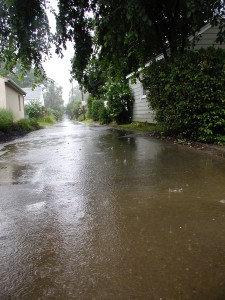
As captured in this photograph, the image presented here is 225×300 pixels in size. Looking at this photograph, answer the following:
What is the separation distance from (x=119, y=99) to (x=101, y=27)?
10447 millimetres

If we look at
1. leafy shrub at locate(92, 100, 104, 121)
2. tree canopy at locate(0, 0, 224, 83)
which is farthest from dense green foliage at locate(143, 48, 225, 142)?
leafy shrub at locate(92, 100, 104, 121)

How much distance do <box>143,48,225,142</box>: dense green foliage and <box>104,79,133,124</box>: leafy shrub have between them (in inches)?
429

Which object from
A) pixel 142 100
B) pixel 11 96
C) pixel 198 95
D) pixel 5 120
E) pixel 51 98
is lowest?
pixel 5 120

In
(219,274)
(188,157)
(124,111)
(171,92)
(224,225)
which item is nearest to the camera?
(219,274)

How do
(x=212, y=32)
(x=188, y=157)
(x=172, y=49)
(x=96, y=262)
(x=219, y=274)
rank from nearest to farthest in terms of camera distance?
(x=219, y=274), (x=96, y=262), (x=188, y=157), (x=172, y=49), (x=212, y=32)

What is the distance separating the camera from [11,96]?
73.5 feet

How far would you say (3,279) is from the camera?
80.4 inches

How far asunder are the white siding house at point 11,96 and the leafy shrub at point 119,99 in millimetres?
7358

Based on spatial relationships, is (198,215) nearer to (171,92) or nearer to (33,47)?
(171,92)

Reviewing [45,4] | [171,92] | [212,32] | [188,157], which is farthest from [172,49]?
[188,157]

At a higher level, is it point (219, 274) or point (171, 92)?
point (171, 92)

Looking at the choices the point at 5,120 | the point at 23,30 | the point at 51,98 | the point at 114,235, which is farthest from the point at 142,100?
the point at 51,98

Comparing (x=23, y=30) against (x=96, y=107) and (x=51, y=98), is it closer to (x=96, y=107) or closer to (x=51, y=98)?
(x=96, y=107)

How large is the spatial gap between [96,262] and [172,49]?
398 inches
